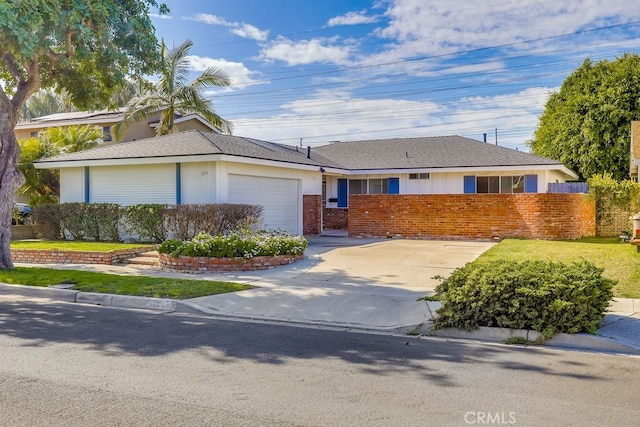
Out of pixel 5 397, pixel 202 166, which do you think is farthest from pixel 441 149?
pixel 5 397

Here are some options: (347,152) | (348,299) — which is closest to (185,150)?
(348,299)

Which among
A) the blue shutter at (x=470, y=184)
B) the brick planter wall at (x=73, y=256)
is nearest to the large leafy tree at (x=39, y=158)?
the brick planter wall at (x=73, y=256)

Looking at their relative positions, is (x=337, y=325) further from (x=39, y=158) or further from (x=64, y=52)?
(x=39, y=158)

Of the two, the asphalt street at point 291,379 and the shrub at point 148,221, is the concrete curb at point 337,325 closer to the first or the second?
the asphalt street at point 291,379

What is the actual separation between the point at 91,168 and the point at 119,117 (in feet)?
41.4

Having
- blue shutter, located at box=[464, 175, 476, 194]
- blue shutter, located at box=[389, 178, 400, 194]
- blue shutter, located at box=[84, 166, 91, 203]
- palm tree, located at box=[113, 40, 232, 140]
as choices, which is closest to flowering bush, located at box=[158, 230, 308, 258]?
blue shutter, located at box=[84, 166, 91, 203]

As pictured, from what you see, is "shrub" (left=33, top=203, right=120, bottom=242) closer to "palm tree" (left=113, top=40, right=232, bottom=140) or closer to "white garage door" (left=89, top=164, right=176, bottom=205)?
"white garage door" (left=89, top=164, right=176, bottom=205)

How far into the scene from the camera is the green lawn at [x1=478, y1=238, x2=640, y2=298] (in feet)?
33.9

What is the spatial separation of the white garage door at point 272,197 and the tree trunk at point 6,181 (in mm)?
6393

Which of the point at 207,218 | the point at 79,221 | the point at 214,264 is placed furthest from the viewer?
the point at 79,221

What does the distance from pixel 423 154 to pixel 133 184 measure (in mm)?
14083

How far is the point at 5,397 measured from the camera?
477 centimetres

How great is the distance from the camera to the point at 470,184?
2434 centimetres

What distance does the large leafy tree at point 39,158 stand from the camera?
74.6 ft
